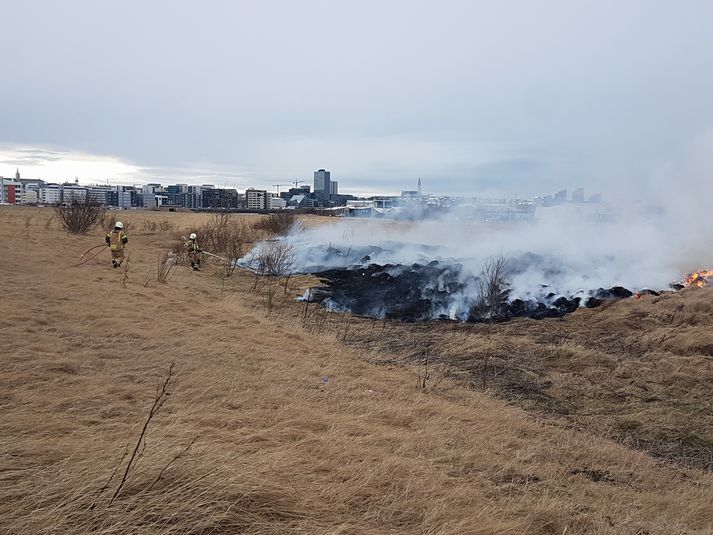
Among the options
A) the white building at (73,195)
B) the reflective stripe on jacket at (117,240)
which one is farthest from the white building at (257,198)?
the reflective stripe on jacket at (117,240)

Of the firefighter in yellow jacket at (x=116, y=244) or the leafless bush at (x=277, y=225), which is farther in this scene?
the leafless bush at (x=277, y=225)

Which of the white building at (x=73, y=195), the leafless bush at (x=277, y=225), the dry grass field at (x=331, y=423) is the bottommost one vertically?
the dry grass field at (x=331, y=423)

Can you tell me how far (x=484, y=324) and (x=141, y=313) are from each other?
8.29 m

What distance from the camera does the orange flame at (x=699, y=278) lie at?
15.3m

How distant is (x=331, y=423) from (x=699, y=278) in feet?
51.0

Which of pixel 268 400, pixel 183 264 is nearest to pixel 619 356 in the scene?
pixel 268 400

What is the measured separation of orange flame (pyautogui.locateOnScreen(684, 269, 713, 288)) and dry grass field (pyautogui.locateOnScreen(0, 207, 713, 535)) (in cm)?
408

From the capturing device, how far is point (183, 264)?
21.1 metres

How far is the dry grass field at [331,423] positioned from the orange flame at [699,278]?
4081 mm

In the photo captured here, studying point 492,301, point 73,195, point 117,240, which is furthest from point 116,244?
point 73,195

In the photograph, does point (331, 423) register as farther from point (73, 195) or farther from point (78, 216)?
point (73, 195)

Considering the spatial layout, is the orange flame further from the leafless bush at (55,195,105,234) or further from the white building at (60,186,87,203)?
the white building at (60,186,87,203)

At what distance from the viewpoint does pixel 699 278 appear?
1590 centimetres

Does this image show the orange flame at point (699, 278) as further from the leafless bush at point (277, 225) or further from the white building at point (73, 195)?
the white building at point (73, 195)
